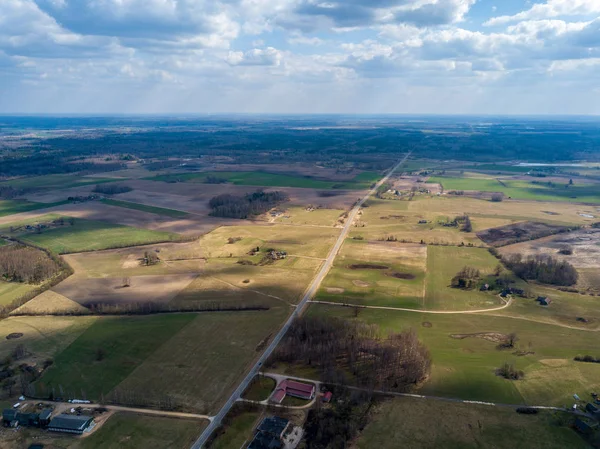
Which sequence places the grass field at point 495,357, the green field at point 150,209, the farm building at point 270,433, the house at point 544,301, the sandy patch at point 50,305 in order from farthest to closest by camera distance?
the green field at point 150,209 < the house at point 544,301 < the sandy patch at point 50,305 < the grass field at point 495,357 < the farm building at point 270,433

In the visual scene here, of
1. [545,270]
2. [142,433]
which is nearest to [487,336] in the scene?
[545,270]

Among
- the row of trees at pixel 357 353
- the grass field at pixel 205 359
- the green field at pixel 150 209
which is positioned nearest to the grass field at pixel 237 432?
the grass field at pixel 205 359

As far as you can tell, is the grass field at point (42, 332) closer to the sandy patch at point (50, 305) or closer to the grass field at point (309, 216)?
the sandy patch at point (50, 305)

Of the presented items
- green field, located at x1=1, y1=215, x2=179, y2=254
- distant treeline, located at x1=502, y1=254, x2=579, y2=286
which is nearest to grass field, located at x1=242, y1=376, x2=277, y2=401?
distant treeline, located at x1=502, y1=254, x2=579, y2=286

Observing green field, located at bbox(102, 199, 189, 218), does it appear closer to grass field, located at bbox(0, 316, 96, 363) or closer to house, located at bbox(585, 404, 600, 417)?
grass field, located at bbox(0, 316, 96, 363)

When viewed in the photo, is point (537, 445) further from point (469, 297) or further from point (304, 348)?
point (469, 297)

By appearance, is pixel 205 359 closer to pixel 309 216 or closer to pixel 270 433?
pixel 270 433
